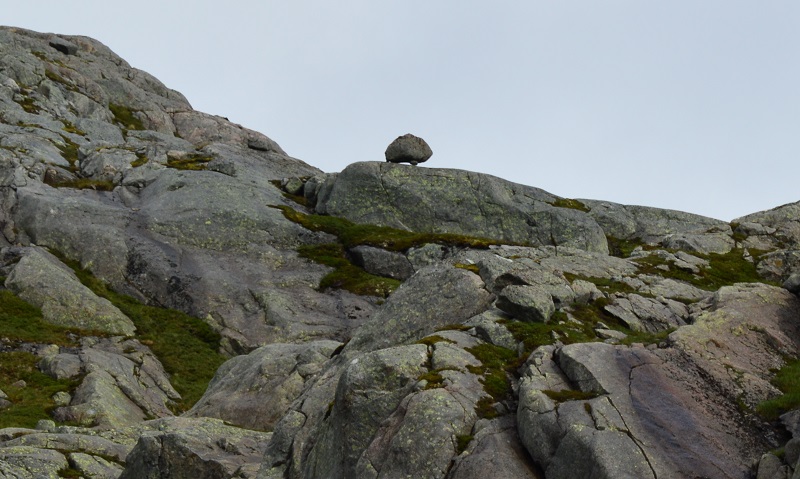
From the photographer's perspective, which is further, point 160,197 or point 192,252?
point 160,197

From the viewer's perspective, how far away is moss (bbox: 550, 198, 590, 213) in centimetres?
9325

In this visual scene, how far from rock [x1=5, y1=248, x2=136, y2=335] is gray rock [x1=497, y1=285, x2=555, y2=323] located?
43.0 meters

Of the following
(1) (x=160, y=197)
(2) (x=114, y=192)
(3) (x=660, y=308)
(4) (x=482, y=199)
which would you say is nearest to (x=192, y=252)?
(1) (x=160, y=197)

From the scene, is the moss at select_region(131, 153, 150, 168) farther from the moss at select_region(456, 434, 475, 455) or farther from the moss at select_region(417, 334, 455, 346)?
the moss at select_region(456, 434, 475, 455)

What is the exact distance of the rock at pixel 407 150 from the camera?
93.3 meters

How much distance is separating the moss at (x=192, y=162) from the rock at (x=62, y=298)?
97.2ft

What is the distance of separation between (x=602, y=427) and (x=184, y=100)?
162052 millimetres

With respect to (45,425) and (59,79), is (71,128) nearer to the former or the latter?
(59,79)

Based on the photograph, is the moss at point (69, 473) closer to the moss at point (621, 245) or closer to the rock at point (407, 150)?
the rock at point (407, 150)

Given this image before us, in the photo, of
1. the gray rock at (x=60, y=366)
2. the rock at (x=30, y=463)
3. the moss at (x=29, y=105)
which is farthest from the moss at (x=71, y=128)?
the rock at (x=30, y=463)

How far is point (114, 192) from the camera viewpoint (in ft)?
276

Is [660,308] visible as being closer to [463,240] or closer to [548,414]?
[548,414]

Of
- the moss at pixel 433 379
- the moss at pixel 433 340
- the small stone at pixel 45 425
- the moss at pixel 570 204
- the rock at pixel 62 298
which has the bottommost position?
the small stone at pixel 45 425

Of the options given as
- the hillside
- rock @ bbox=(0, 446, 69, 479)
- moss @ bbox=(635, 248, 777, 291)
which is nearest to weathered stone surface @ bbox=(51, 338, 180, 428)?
the hillside
